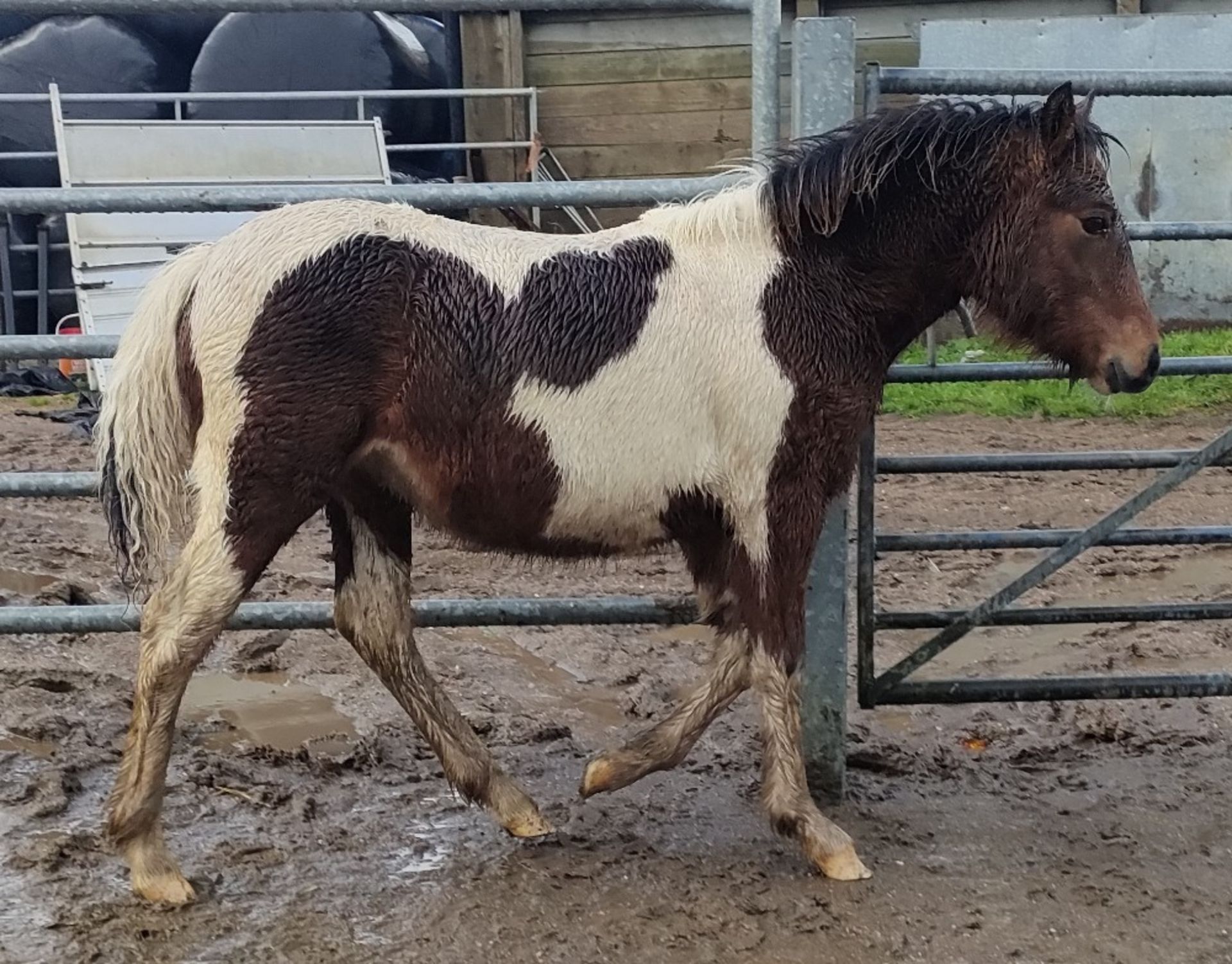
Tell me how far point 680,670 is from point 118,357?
221cm

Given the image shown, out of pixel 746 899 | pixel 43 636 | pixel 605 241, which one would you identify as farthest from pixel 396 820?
pixel 43 636

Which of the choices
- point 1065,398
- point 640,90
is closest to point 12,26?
point 640,90

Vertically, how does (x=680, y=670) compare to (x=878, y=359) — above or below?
below

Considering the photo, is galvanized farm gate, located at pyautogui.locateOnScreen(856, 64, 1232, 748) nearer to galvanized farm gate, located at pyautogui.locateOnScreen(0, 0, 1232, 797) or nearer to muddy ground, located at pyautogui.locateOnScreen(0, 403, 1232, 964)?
galvanized farm gate, located at pyautogui.locateOnScreen(0, 0, 1232, 797)

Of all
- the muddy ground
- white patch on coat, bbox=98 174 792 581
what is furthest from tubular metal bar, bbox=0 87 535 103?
white patch on coat, bbox=98 174 792 581

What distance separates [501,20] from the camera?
998 centimetres

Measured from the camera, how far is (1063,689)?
357cm

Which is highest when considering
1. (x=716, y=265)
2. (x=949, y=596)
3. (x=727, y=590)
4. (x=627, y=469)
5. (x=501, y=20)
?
(x=501, y=20)

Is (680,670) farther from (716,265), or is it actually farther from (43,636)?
(43,636)

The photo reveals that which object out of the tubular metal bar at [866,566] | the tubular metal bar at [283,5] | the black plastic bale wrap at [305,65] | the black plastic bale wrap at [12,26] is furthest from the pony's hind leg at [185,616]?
the black plastic bale wrap at [12,26]

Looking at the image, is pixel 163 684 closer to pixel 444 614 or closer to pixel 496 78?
pixel 444 614

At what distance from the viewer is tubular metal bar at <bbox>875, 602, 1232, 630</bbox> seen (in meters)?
3.58

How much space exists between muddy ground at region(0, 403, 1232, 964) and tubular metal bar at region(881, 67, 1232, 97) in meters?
1.77

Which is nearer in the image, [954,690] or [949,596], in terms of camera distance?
[954,690]
